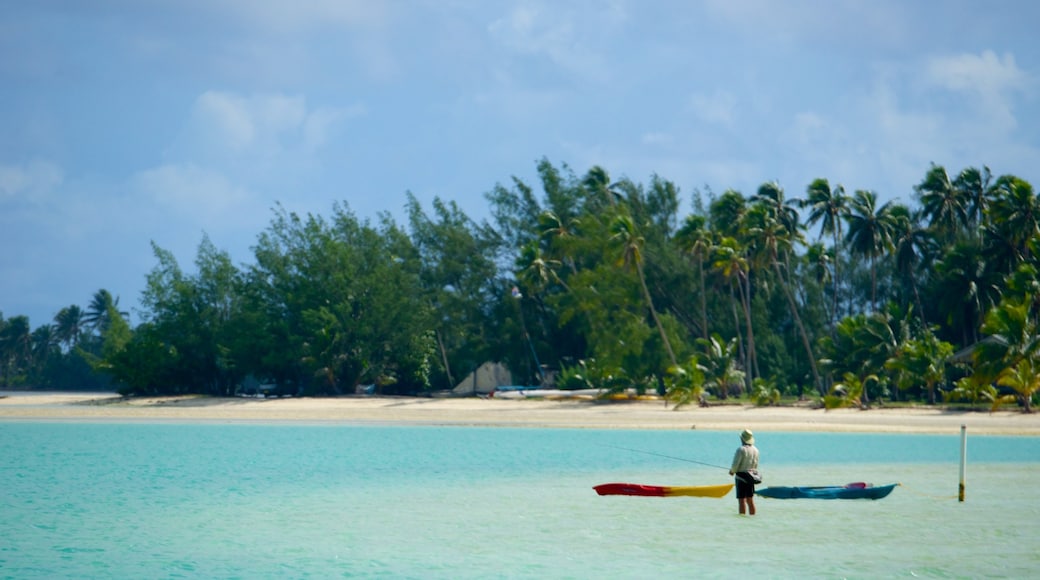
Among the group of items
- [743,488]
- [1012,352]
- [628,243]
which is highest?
[628,243]

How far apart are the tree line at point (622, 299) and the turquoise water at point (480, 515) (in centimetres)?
2058

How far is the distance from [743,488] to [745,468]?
0.91 m

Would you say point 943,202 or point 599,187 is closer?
point 943,202

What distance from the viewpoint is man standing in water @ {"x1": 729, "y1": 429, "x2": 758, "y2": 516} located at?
17.4 meters

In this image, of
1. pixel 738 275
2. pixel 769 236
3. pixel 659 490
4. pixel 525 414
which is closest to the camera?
pixel 659 490

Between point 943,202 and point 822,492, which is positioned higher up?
point 943,202

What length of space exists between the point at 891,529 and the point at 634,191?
52.8m

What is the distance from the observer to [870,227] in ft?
191

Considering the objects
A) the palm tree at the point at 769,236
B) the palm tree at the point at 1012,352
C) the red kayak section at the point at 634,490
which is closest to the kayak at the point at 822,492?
the red kayak section at the point at 634,490

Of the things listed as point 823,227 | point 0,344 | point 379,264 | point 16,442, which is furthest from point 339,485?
point 0,344

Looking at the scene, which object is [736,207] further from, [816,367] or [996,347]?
[996,347]

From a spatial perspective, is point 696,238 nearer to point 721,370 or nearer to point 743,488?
point 721,370

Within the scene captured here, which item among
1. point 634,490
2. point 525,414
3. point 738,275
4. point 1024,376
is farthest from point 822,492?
point 738,275

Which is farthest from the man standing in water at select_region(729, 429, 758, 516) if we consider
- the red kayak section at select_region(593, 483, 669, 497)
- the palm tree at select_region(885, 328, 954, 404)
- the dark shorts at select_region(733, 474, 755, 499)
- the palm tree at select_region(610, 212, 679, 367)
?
the palm tree at select_region(610, 212, 679, 367)
